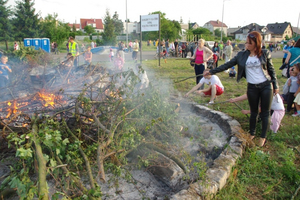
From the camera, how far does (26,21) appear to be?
2248cm

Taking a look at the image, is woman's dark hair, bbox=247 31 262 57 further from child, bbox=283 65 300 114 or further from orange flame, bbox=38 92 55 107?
orange flame, bbox=38 92 55 107

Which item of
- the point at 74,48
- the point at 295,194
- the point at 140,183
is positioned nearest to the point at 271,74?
the point at 295,194

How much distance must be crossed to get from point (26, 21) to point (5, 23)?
6.05 m

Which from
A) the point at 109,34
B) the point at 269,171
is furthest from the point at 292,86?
the point at 109,34

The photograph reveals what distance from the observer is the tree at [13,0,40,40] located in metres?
20.9

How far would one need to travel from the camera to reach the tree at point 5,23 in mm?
14969


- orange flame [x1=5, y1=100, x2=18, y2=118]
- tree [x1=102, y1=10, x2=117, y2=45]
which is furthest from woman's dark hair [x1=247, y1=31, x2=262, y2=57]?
tree [x1=102, y1=10, x2=117, y2=45]

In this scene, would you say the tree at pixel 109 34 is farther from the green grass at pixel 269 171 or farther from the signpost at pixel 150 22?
the green grass at pixel 269 171

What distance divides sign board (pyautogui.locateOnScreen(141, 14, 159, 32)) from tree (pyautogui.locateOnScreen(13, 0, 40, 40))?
1324 centimetres

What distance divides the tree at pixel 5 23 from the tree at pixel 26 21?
139cm

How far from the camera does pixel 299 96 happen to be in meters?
4.89

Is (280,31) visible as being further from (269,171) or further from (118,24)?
(269,171)

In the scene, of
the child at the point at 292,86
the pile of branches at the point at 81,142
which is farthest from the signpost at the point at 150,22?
the pile of branches at the point at 81,142

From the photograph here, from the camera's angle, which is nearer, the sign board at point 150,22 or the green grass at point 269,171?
the green grass at point 269,171
